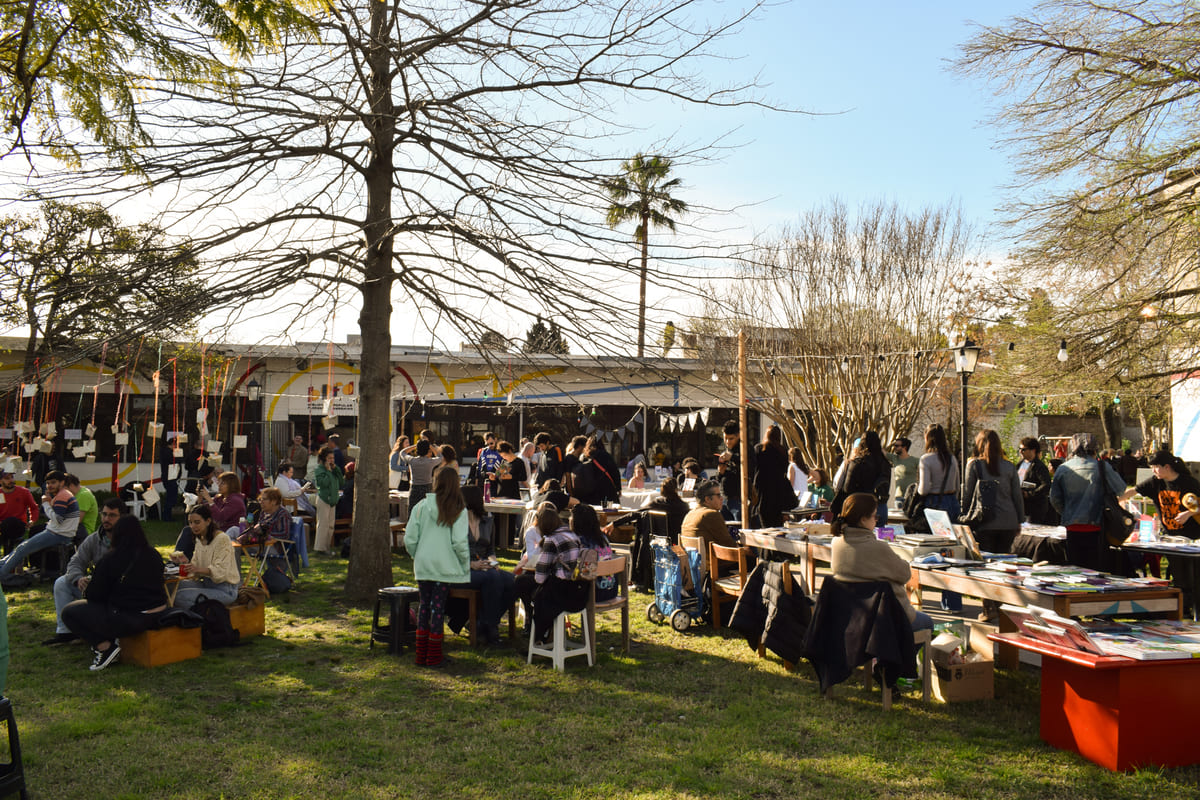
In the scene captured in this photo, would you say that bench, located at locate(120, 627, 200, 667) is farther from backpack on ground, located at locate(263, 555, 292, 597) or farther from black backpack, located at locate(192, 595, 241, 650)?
backpack on ground, located at locate(263, 555, 292, 597)

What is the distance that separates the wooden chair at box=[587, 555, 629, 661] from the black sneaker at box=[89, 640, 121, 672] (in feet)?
12.5

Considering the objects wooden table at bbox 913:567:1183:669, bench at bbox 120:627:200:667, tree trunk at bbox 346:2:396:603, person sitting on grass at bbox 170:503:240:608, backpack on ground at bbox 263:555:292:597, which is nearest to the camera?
wooden table at bbox 913:567:1183:669

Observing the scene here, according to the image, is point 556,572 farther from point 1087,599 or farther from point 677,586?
point 1087,599

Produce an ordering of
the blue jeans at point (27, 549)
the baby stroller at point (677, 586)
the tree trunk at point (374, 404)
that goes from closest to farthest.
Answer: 1. the baby stroller at point (677, 586)
2. the tree trunk at point (374, 404)
3. the blue jeans at point (27, 549)

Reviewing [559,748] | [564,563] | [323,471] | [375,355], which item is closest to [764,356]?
[323,471]

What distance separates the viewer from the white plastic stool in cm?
689

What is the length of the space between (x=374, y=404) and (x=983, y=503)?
6.06 m

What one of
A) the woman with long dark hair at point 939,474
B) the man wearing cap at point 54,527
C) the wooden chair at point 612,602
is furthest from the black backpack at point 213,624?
the woman with long dark hair at point 939,474

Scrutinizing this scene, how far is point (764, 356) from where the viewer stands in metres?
20.6

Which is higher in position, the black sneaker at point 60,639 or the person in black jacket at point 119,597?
the person in black jacket at point 119,597

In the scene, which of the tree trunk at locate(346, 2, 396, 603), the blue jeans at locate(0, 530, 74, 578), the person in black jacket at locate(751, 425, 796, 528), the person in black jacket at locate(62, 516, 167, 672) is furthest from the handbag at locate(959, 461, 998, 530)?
the blue jeans at locate(0, 530, 74, 578)

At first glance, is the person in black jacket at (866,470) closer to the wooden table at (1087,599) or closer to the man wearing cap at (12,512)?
the wooden table at (1087,599)

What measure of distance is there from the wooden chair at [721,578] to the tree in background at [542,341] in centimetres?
236

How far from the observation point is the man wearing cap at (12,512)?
11531 mm
